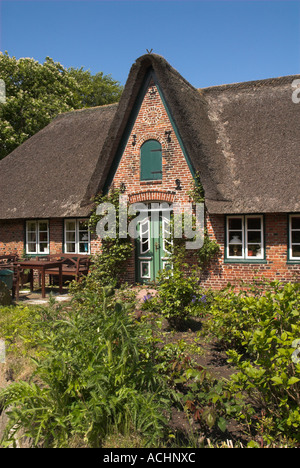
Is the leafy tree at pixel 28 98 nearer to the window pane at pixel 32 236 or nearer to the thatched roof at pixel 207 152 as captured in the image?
the thatched roof at pixel 207 152

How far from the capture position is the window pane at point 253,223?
1035 cm

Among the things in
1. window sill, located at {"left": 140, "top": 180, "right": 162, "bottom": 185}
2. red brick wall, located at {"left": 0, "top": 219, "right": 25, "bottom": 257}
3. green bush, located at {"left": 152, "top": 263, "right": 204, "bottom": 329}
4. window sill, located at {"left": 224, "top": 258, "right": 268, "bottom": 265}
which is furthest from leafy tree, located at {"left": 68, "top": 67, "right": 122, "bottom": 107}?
green bush, located at {"left": 152, "top": 263, "right": 204, "bottom": 329}

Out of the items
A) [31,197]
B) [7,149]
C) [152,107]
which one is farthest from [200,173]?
[7,149]

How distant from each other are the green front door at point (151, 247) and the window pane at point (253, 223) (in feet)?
7.56

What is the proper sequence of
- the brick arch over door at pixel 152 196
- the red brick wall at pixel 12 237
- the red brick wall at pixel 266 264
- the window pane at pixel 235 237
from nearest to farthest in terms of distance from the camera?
1. the red brick wall at pixel 266 264
2. the window pane at pixel 235 237
3. the brick arch over door at pixel 152 196
4. the red brick wall at pixel 12 237

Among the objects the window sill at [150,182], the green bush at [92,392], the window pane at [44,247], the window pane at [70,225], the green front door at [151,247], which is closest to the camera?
the green bush at [92,392]

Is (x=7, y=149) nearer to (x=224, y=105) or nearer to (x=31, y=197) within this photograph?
(x=31, y=197)

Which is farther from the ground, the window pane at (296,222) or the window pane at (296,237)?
the window pane at (296,222)

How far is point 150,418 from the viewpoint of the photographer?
316 cm

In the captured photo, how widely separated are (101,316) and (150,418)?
3.50 feet

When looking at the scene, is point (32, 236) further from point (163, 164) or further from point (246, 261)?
point (246, 261)

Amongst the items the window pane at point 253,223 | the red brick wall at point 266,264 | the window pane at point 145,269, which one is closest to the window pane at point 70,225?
the window pane at point 145,269

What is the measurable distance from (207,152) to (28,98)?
1652 centimetres

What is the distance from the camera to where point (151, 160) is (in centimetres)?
1138
